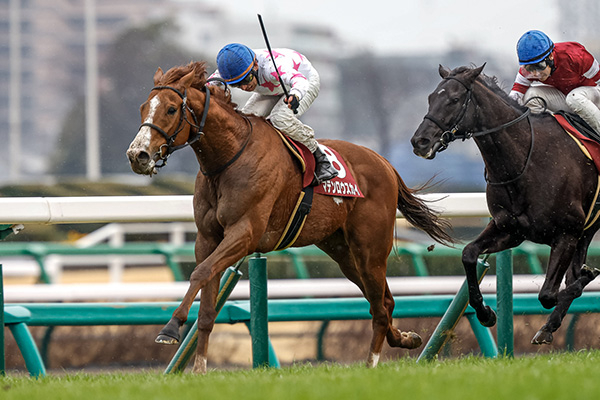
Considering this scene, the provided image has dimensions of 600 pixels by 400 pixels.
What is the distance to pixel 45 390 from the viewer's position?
145 inches

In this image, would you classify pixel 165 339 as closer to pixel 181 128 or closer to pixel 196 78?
pixel 181 128

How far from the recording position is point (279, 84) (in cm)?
527

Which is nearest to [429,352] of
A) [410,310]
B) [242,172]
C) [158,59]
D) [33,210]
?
[410,310]

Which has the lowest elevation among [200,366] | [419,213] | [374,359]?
[374,359]

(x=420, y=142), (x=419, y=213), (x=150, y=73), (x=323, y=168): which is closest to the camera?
(x=420, y=142)

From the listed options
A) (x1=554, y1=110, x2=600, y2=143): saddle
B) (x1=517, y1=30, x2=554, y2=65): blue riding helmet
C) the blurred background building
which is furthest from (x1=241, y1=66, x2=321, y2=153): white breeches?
the blurred background building

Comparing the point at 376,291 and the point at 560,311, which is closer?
the point at 560,311

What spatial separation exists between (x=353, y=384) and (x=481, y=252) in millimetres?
2011

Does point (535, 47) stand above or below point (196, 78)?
above

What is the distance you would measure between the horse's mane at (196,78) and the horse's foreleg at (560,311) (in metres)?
1.95

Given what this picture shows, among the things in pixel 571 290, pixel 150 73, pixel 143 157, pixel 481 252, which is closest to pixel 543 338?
pixel 571 290

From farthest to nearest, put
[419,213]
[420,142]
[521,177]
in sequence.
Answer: [419,213] → [521,177] → [420,142]

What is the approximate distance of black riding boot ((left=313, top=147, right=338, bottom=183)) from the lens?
206 inches

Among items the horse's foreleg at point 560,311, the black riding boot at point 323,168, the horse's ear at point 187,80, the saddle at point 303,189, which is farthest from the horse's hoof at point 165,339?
the horse's foreleg at point 560,311
